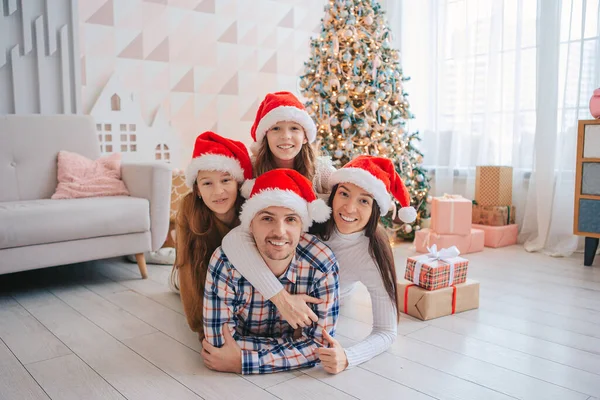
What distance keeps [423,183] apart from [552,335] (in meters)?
1.80

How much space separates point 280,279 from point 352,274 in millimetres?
297

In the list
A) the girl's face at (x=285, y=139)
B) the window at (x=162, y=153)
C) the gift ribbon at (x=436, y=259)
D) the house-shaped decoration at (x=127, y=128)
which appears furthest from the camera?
the window at (x=162, y=153)

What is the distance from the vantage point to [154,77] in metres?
3.62

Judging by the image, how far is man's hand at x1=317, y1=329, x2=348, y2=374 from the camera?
1.49m

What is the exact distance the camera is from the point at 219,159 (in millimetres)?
1777

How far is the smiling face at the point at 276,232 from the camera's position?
59.1 inches

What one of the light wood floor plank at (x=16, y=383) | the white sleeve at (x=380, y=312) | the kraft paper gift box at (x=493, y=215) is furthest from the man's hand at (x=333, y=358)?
the kraft paper gift box at (x=493, y=215)

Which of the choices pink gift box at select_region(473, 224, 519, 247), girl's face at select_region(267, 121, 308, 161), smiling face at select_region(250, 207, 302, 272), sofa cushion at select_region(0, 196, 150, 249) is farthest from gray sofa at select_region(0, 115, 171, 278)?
pink gift box at select_region(473, 224, 519, 247)

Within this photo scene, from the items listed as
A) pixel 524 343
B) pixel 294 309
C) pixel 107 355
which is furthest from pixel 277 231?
pixel 524 343

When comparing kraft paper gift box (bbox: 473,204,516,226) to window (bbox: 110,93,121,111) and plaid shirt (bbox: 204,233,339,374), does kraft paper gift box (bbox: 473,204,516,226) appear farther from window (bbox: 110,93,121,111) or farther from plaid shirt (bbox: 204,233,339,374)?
window (bbox: 110,93,121,111)

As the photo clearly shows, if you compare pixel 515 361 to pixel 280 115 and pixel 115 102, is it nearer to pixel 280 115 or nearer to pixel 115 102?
pixel 280 115

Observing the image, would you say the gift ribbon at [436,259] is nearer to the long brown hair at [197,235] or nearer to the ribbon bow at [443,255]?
the ribbon bow at [443,255]

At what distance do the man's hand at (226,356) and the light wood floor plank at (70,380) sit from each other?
27cm

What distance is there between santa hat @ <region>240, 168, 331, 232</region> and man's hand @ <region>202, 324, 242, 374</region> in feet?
1.13
